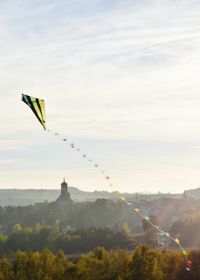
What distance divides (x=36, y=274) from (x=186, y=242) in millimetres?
82122

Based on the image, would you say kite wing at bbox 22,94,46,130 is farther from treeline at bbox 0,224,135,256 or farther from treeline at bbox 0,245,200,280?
treeline at bbox 0,224,135,256

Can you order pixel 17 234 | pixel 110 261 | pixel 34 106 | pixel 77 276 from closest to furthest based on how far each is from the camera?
pixel 34 106 < pixel 77 276 < pixel 110 261 < pixel 17 234

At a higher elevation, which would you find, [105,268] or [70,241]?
[70,241]

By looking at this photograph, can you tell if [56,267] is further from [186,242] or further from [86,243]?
[186,242]

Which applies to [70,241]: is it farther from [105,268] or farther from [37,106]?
[37,106]

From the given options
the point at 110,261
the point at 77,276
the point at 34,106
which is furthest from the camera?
the point at 110,261

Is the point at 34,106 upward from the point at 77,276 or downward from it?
upward

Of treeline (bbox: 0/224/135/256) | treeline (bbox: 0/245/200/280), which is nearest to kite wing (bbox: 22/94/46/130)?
treeline (bbox: 0/245/200/280)

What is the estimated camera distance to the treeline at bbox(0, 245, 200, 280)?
78.2 meters

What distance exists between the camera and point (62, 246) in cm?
14500

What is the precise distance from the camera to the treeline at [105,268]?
257ft

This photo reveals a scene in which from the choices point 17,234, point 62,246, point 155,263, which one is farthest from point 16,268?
point 17,234

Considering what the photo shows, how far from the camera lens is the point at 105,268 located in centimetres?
8075

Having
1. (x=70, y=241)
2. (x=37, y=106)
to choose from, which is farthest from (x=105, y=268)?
(x=70, y=241)
